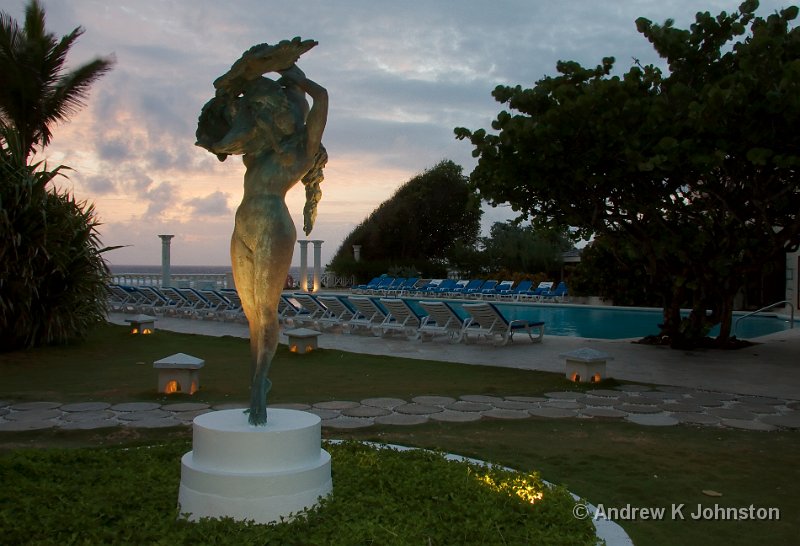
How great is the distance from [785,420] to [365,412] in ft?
12.7

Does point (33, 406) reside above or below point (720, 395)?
below

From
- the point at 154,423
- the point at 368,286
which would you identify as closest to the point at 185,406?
the point at 154,423

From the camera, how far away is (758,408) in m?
6.73

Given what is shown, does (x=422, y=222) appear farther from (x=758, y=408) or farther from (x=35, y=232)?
(x=758, y=408)

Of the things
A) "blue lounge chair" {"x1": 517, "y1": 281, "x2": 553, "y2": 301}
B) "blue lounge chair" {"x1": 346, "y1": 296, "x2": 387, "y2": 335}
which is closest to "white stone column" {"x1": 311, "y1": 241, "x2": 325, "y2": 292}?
"blue lounge chair" {"x1": 517, "y1": 281, "x2": 553, "y2": 301}

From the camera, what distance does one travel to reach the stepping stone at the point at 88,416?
5.98m

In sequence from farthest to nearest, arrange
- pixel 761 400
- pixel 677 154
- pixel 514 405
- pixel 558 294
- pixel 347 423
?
pixel 558 294
pixel 677 154
pixel 761 400
pixel 514 405
pixel 347 423

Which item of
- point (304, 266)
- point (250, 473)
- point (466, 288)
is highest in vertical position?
point (304, 266)

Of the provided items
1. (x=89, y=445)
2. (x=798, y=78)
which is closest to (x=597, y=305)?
(x=798, y=78)

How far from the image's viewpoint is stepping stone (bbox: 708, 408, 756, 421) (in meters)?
6.30

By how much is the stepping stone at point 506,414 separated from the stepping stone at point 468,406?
13cm

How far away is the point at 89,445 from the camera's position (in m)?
5.13

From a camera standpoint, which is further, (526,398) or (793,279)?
(793,279)

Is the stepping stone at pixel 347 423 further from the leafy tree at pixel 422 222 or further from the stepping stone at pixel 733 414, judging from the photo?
the leafy tree at pixel 422 222
